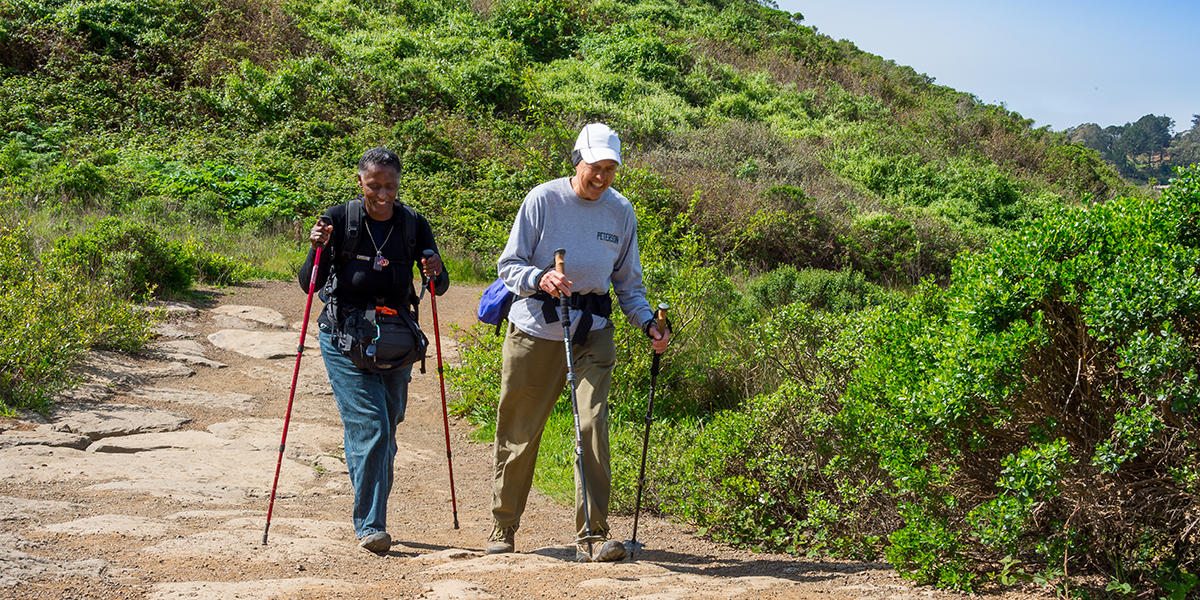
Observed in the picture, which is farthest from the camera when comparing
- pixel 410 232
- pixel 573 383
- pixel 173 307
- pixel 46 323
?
pixel 173 307

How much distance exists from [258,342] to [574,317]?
6844 mm

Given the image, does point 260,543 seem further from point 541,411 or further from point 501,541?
point 541,411

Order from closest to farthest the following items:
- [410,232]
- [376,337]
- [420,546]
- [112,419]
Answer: [376,337] → [410,232] → [420,546] → [112,419]

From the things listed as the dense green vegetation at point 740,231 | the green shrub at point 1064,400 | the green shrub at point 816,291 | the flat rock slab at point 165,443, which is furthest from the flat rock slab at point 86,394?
the green shrub at point 816,291

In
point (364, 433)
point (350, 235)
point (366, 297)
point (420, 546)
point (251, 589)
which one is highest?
point (350, 235)

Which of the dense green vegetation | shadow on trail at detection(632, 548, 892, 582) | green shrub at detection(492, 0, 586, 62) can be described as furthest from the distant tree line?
shadow on trail at detection(632, 548, 892, 582)

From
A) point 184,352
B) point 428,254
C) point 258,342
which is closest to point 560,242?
point 428,254

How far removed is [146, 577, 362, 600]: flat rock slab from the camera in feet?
12.3

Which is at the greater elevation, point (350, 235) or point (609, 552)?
point (350, 235)

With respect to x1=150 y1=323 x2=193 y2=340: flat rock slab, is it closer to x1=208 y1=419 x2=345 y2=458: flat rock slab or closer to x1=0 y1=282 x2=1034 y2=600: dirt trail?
x1=0 y1=282 x2=1034 y2=600: dirt trail

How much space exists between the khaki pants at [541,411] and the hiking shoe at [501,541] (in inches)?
1.3

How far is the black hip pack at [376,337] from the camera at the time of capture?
15.7ft

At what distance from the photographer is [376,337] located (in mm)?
4797

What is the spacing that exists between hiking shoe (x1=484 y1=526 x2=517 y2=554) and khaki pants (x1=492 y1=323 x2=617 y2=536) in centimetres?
3
